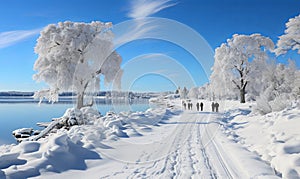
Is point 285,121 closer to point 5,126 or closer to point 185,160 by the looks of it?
point 185,160

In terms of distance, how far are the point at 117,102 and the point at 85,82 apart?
3778 millimetres

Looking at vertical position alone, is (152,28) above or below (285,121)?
above

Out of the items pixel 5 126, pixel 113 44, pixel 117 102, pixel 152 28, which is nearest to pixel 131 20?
pixel 152 28

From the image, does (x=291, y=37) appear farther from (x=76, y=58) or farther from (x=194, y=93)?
(x=194, y=93)

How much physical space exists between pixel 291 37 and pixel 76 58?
59.6 ft

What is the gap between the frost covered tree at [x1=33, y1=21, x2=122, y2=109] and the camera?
18.1 meters

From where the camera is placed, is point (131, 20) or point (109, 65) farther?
point (109, 65)

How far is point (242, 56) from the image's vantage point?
28.4 meters

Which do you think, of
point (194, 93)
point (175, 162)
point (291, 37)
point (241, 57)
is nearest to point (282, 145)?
point (175, 162)

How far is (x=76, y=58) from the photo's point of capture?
61.9 feet

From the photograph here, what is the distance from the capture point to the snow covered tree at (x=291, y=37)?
17.9 metres

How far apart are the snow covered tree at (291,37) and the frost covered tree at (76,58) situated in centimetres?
1402

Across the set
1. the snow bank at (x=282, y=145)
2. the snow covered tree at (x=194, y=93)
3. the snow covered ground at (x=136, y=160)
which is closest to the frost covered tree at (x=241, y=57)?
the snow bank at (x=282, y=145)

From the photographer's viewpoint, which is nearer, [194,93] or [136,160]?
[136,160]
